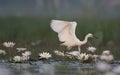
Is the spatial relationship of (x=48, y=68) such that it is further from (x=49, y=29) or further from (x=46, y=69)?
(x=49, y=29)

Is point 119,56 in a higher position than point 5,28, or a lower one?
lower

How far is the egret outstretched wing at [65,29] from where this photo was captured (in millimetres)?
10828

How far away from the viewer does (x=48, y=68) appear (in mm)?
9352

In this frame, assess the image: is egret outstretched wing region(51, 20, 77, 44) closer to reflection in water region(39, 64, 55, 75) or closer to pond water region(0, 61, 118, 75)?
pond water region(0, 61, 118, 75)

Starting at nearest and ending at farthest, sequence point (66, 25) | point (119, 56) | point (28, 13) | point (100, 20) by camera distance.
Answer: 1. point (66, 25)
2. point (119, 56)
3. point (100, 20)
4. point (28, 13)

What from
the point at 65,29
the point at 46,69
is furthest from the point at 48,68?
the point at 65,29

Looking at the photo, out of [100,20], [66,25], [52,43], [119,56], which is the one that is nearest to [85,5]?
[100,20]

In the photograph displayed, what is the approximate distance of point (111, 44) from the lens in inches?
625

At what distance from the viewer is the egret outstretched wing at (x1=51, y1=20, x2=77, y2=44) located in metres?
10.8

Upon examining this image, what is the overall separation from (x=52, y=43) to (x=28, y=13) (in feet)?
8.68

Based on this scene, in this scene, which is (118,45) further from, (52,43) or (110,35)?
(52,43)

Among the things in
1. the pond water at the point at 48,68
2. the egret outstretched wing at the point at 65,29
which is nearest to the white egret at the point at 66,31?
the egret outstretched wing at the point at 65,29

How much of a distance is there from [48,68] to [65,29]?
1894 mm

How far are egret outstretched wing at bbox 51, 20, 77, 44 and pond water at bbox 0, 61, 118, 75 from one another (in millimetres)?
574
